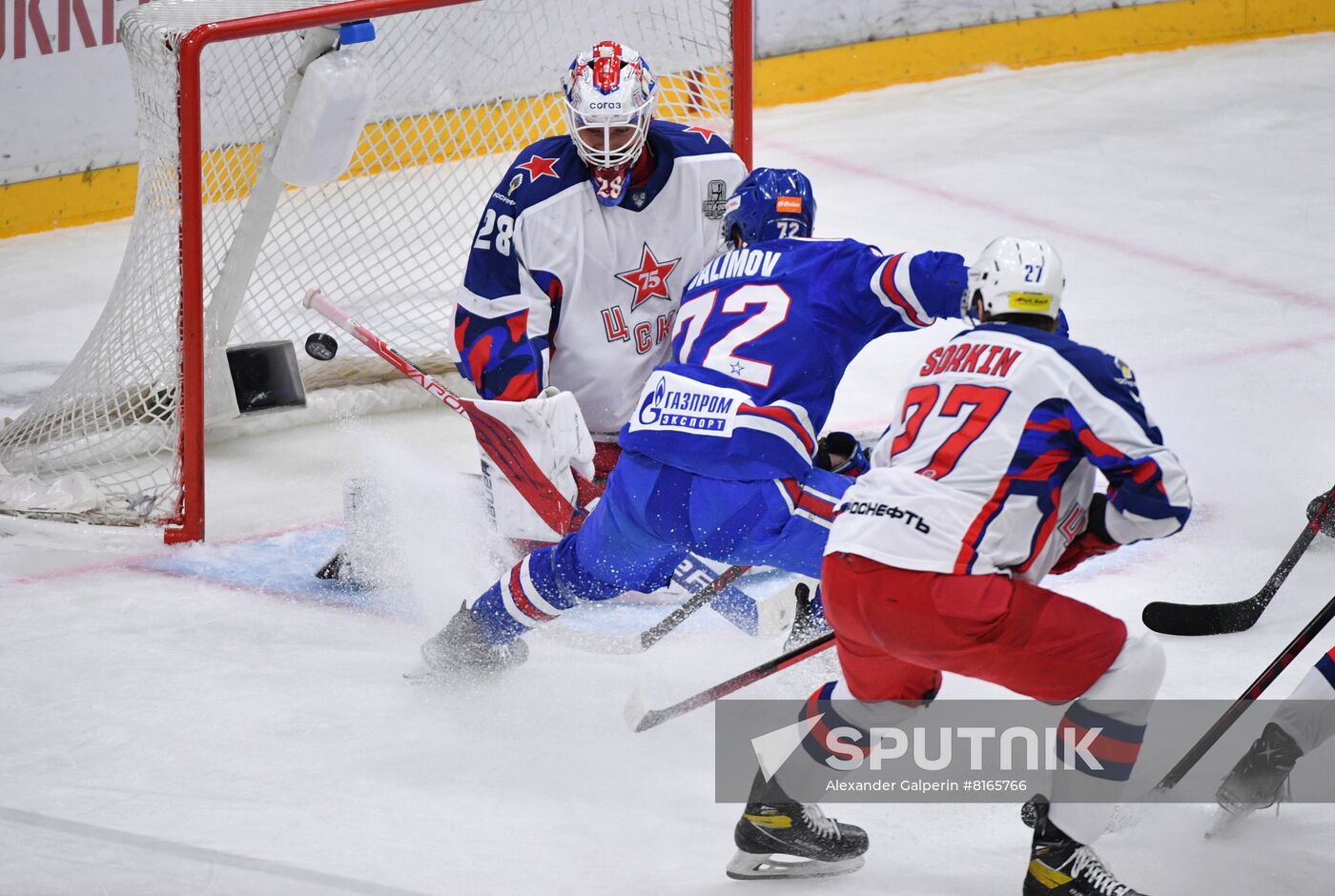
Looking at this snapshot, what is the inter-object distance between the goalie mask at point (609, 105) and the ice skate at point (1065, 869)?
5.05 ft

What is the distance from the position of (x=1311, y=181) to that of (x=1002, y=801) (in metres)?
3.91

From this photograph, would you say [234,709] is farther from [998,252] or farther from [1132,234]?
[1132,234]

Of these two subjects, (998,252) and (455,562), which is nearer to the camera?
(998,252)

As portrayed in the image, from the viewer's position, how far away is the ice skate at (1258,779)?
266 cm

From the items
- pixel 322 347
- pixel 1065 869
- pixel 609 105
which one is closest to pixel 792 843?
pixel 1065 869

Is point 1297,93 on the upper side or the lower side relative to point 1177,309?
upper

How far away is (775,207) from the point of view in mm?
3016

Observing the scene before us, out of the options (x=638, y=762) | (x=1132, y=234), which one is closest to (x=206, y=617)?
(x=638, y=762)

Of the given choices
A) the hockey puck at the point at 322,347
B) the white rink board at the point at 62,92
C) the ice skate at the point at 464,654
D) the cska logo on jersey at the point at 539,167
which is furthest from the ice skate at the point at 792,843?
the white rink board at the point at 62,92

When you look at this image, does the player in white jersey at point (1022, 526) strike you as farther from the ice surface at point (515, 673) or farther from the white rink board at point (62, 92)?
the white rink board at point (62, 92)

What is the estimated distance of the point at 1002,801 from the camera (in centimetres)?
281

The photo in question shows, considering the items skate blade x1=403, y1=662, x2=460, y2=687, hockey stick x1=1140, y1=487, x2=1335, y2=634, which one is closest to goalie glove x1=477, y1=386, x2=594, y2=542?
skate blade x1=403, y1=662, x2=460, y2=687

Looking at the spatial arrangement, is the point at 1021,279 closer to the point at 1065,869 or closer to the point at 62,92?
the point at 1065,869

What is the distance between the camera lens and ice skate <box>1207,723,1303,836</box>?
2662 mm
